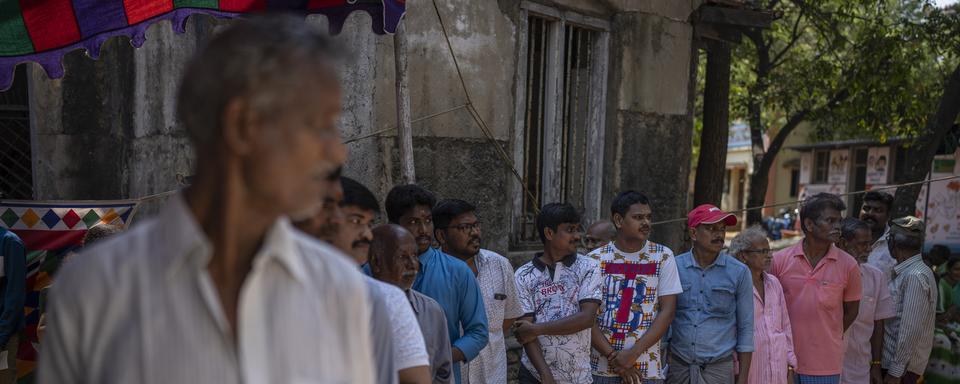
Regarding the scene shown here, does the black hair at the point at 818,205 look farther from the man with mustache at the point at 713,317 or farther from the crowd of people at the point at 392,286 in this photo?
the man with mustache at the point at 713,317

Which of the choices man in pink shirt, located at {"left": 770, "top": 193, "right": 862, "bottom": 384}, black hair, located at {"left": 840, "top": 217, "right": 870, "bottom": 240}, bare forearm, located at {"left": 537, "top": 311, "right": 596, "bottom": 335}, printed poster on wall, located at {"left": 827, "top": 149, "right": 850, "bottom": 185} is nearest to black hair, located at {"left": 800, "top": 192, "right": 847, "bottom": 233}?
man in pink shirt, located at {"left": 770, "top": 193, "right": 862, "bottom": 384}

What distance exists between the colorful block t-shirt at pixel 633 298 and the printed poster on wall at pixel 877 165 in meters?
22.9

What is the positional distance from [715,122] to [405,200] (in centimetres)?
674

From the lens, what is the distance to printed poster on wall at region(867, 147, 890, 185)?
81.7ft

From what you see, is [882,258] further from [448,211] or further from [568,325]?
[448,211]

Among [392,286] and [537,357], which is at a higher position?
[392,286]

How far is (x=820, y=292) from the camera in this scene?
5516 millimetres

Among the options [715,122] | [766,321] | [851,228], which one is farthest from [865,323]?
[715,122]

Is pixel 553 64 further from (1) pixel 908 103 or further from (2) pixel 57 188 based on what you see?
(1) pixel 908 103

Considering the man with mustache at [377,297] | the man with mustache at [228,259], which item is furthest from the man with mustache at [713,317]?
the man with mustache at [228,259]

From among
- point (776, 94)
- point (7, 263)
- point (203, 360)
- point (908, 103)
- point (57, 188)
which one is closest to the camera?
point (203, 360)

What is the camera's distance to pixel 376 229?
10.4 ft

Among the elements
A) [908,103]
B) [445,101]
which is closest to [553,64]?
[445,101]

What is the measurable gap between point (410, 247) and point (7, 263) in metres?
2.82
